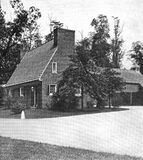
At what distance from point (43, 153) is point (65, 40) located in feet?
76.8

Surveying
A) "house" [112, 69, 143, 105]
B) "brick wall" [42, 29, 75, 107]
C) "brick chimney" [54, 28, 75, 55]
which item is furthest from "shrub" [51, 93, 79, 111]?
"house" [112, 69, 143, 105]

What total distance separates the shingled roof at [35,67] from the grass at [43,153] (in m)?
19.6

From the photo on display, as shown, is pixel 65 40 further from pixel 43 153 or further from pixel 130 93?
pixel 43 153

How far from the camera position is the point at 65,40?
1209 inches

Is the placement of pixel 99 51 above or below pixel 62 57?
above

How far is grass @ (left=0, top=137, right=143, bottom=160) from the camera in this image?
7.82 m

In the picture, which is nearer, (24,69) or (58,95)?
(58,95)

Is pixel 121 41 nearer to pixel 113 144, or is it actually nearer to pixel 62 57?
pixel 62 57

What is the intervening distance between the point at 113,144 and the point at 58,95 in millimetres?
15059

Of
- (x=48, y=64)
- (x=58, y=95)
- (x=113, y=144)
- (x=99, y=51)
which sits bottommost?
(x=113, y=144)

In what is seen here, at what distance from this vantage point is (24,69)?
120ft

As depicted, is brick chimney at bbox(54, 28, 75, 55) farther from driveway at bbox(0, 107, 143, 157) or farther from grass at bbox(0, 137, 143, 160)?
grass at bbox(0, 137, 143, 160)

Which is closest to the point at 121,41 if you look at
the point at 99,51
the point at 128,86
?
the point at 99,51

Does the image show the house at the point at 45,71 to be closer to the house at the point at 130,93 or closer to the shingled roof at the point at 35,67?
the shingled roof at the point at 35,67
